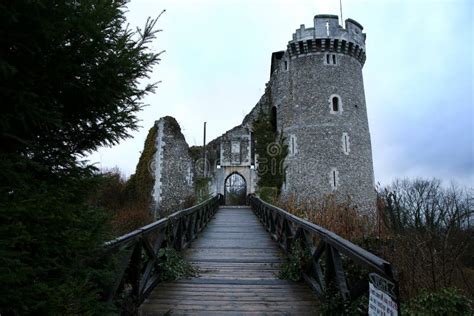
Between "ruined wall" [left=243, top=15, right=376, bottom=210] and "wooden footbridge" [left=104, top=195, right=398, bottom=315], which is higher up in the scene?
"ruined wall" [left=243, top=15, right=376, bottom=210]

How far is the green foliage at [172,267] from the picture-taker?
4.25m

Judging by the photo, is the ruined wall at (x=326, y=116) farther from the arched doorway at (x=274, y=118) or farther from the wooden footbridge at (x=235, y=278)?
the wooden footbridge at (x=235, y=278)

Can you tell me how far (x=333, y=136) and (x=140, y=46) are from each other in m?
16.7

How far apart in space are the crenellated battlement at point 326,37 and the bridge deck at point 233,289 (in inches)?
599

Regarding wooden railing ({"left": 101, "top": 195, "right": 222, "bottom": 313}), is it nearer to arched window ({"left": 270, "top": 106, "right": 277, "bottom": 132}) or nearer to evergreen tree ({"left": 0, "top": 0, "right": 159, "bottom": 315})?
evergreen tree ({"left": 0, "top": 0, "right": 159, "bottom": 315})

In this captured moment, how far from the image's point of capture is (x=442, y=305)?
2773 mm

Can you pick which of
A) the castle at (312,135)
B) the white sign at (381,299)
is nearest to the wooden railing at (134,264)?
the white sign at (381,299)

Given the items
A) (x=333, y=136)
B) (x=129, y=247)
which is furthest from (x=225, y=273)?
(x=333, y=136)

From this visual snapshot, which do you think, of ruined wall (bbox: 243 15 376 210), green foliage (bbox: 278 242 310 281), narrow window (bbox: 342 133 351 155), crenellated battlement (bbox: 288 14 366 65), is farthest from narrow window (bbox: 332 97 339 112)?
green foliage (bbox: 278 242 310 281)

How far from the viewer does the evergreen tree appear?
136 cm

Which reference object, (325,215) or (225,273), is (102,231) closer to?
(225,273)

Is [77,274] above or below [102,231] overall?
below

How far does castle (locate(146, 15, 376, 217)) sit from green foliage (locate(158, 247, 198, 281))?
509 inches

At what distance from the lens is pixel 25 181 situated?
156 centimetres
